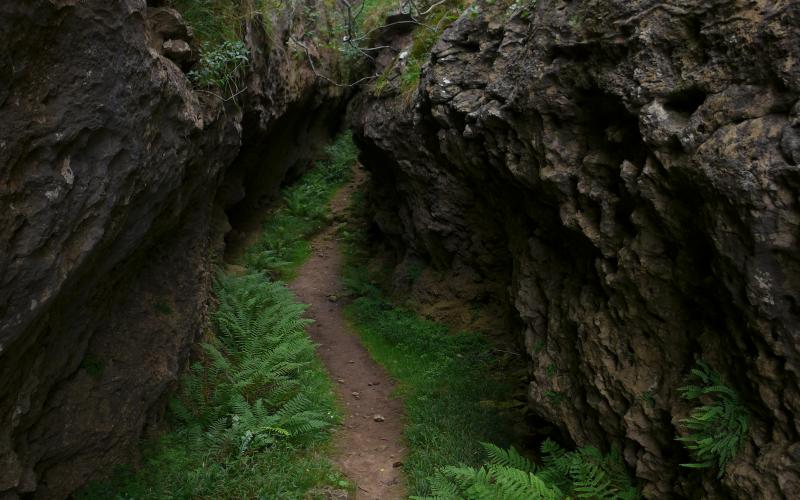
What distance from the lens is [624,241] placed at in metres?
5.84

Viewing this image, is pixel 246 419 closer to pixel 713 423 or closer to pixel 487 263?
pixel 713 423

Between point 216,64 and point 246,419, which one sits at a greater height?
point 216,64

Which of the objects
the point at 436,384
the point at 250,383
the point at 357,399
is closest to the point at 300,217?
the point at 357,399

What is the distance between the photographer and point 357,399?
31.6ft

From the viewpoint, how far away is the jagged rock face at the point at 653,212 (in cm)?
424

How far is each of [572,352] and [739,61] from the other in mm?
3640

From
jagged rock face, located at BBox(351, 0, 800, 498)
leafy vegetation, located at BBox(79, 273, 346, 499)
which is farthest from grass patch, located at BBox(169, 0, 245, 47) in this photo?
leafy vegetation, located at BBox(79, 273, 346, 499)

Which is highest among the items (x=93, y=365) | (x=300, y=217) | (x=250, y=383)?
(x=300, y=217)

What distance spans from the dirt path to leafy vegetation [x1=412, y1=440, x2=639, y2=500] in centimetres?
142

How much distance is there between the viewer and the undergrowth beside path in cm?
659

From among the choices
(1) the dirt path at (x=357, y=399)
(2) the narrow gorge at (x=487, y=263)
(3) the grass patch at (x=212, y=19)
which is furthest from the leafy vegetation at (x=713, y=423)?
(3) the grass patch at (x=212, y=19)

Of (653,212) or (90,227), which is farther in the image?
(653,212)

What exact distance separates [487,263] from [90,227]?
8.85m

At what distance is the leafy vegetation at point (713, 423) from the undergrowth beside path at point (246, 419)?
167 inches
